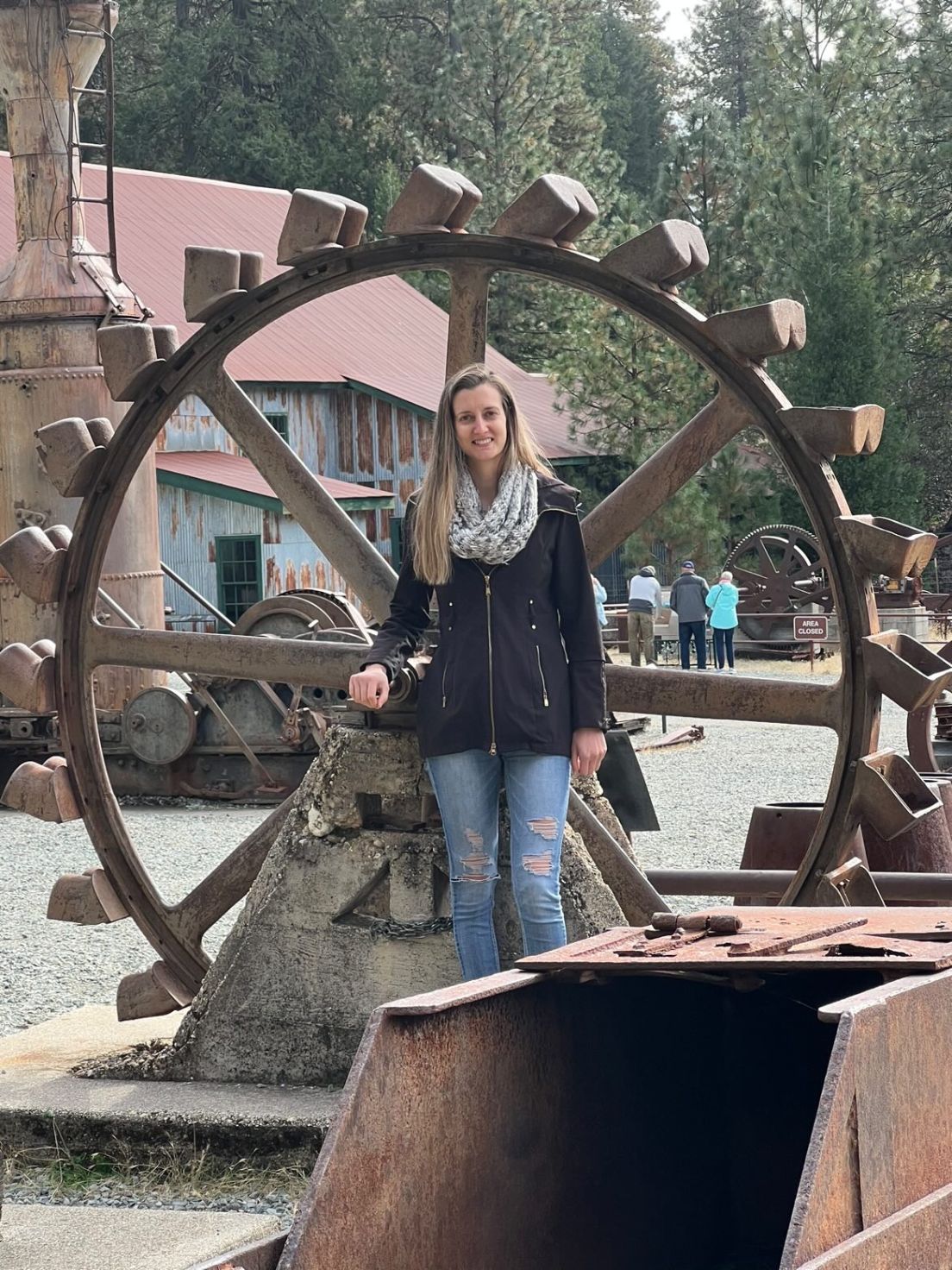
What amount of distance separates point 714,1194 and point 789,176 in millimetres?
28328

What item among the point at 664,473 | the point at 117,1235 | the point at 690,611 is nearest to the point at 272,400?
the point at 690,611

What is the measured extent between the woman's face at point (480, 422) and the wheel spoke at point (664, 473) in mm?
824

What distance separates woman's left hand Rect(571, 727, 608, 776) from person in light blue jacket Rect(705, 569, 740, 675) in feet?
54.5

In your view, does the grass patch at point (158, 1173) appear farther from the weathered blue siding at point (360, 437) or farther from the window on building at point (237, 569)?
the weathered blue siding at point (360, 437)

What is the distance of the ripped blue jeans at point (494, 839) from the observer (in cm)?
455

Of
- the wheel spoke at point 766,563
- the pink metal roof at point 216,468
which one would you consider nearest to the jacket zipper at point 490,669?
the pink metal roof at point 216,468

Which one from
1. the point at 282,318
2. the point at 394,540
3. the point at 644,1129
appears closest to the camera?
the point at 644,1129

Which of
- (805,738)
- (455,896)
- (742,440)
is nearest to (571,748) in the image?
(455,896)

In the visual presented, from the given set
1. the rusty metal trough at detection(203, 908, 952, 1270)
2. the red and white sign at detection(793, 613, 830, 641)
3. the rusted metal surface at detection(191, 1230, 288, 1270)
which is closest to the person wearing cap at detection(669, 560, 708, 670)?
the red and white sign at detection(793, 613, 830, 641)

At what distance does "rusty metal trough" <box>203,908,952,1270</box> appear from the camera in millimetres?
2895

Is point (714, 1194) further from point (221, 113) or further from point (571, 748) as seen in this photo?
point (221, 113)

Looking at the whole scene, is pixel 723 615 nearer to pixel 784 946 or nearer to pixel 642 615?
pixel 642 615

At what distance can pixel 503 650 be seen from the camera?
448cm

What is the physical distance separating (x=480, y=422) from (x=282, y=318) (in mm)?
24452
